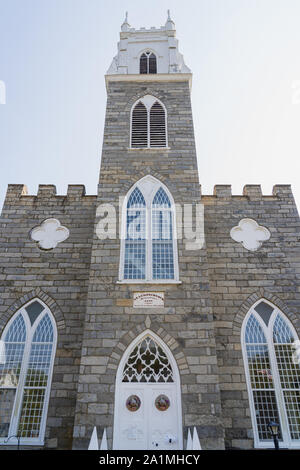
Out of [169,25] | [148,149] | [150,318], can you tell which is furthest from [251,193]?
[169,25]

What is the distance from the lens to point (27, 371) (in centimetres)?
895

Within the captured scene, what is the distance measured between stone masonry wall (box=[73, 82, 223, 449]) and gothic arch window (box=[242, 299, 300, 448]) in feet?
4.97

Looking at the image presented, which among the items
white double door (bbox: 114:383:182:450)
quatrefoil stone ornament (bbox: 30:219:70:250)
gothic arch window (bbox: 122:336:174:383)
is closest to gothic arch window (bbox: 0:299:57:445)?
quatrefoil stone ornament (bbox: 30:219:70:250)

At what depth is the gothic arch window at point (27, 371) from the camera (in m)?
8.38

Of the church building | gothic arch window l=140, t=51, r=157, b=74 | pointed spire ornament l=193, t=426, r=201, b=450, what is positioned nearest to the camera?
pointed spire ornament l=193, t=426, r=201, b=450

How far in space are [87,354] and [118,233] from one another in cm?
332

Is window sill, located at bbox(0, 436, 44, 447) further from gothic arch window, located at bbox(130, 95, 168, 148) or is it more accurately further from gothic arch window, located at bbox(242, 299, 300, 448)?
gothic arch window, located at bbox(130, 95, 168, 148)

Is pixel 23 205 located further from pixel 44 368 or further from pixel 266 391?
pixel 266 391

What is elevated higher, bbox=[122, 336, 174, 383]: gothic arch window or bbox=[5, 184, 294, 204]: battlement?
bbox=[5, 184, 294, 204]: battlement

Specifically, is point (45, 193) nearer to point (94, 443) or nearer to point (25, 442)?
point (25, 442)

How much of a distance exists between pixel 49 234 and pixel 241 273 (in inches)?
234

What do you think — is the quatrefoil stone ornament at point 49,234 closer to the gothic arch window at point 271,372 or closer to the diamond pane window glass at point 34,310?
the diamond pane window glass at point 34,310

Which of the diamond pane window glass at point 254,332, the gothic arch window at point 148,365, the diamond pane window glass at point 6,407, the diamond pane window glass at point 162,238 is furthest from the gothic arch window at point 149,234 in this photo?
the diamond pane window glass at point 6,407

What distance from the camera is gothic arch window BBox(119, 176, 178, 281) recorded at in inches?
366
